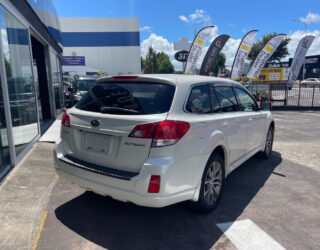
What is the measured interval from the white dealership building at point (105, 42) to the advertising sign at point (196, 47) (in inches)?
1320

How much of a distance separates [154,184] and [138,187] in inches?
6.6

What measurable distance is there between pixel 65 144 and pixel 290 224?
2982 millimetres

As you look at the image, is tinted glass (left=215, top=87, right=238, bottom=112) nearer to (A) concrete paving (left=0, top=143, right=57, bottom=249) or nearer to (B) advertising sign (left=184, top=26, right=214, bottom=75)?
(A) concrete paving (left=0, top=143, right=57, bottom=249)

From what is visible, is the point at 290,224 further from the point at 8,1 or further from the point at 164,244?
the point at 8,1

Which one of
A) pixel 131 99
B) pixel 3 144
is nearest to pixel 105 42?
pixel 3 144

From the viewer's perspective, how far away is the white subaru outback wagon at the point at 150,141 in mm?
2496

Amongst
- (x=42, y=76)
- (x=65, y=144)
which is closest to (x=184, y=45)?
Answer: (x=42, y=76)

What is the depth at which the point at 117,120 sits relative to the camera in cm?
265

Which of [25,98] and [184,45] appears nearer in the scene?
[25,98]

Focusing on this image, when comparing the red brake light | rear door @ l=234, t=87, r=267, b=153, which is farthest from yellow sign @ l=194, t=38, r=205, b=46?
the red brake light

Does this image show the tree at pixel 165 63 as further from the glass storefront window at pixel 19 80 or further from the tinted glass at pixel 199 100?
the tinted glass at pixel 199 100

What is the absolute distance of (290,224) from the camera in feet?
9.96

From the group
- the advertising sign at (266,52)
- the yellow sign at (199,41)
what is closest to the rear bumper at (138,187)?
the advertising sign at (266,52)

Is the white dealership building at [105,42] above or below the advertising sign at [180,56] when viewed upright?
above
